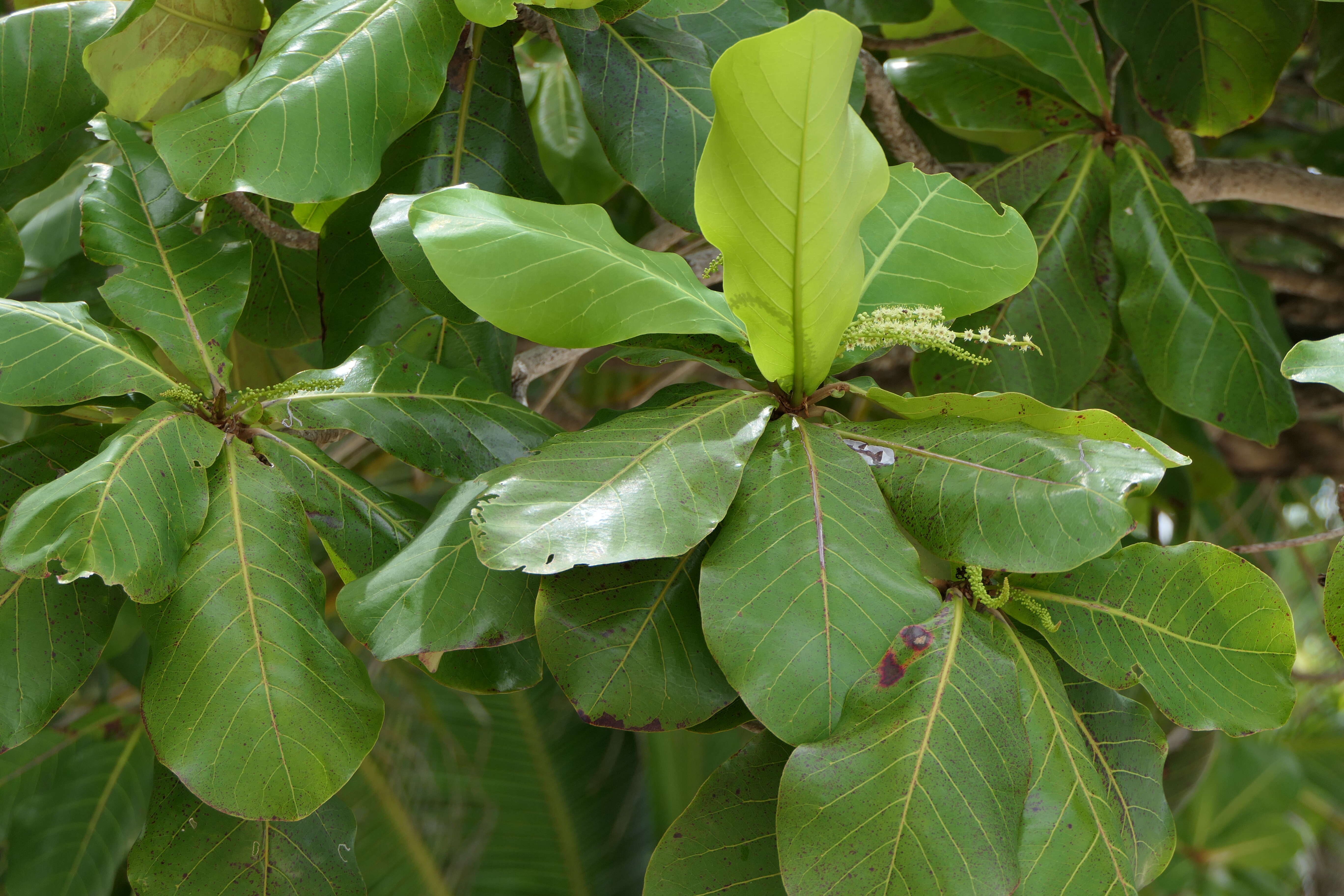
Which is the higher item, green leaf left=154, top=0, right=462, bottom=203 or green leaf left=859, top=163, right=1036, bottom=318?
green leaf left=154, top=0, right=462, bottom=203

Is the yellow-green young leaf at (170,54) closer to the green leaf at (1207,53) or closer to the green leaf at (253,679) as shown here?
the green leaf at (253,679)

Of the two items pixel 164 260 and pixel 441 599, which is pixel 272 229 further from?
pixel 441 599

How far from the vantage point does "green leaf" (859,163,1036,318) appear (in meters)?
0.57

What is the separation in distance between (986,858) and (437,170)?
56cm

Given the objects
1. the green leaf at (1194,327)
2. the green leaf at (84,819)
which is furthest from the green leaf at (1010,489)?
the green leaf at (84,819)

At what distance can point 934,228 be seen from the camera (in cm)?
59

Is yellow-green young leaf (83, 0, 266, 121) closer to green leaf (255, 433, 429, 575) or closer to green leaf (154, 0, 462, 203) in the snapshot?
green leaf (154, 0, 462, 203)

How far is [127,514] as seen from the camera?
0.46m

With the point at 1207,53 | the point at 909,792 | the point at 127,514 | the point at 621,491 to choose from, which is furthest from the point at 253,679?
the point at 1207,53

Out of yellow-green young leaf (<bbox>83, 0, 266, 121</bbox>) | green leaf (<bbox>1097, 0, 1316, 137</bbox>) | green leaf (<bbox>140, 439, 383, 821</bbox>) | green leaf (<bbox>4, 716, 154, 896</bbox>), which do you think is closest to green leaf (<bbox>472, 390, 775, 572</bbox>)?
green leaf (<bbox>140, 439, 383, 821</bbox>)

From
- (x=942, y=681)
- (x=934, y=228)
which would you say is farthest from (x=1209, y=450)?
(x=942, y=681)

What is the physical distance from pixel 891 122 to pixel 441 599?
2.12ft

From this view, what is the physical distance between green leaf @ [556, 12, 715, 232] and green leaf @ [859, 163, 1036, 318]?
0.13m

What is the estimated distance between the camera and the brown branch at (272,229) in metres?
0.74
